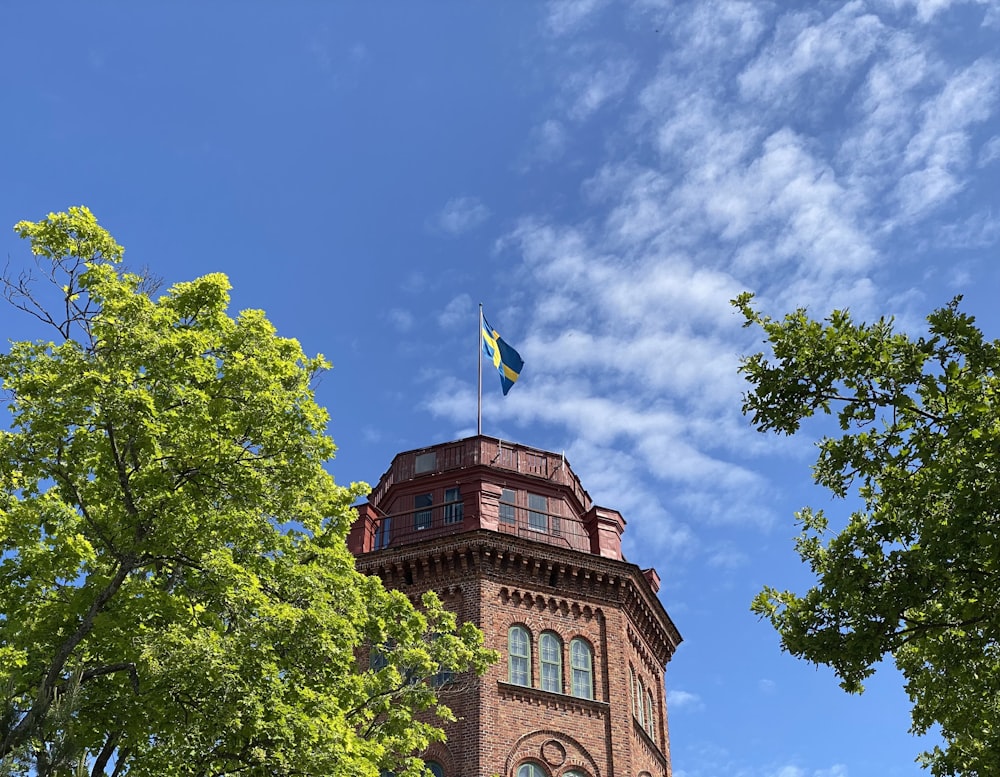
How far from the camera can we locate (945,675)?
16078 mm

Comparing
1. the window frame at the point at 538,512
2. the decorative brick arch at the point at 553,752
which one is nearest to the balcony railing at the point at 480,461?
the window frame at the point at 538,512

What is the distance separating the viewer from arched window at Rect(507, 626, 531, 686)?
28.6m

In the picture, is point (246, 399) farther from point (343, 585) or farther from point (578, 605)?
point (578, 605)

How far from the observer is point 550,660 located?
29.4 m

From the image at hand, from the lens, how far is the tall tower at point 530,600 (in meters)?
27.6

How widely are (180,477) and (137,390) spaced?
1753 millimetres

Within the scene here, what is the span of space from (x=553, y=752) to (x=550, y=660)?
2.71 meters

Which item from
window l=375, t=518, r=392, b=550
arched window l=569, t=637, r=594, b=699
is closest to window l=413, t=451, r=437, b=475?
window l=375, t=518, r=392, b=550

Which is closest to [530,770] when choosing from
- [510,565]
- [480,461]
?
[510,565]

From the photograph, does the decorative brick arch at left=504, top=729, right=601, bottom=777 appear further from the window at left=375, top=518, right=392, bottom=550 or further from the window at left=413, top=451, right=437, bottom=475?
the window at left=413, top=451, right=437, bottom=475

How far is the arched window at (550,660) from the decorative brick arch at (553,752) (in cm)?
140

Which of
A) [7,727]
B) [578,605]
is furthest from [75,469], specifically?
[578,605]

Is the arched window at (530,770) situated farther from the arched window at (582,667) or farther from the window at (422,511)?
the window at (422,511)

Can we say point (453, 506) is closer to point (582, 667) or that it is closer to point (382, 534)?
point (382, 534)
